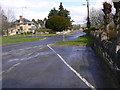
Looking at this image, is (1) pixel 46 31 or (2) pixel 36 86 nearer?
(2) pixel 36 86

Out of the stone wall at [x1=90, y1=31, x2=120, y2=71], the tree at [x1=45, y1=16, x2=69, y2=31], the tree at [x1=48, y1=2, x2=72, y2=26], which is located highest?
the tree at [x1=48, y1=2, x2=72, y2=26]

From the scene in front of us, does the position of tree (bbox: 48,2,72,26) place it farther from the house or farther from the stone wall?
the stone wall

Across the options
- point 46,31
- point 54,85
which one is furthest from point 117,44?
point 46,31

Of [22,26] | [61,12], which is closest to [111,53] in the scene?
[61,12]

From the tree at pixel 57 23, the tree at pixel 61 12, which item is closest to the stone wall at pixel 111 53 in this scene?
the tree at pixel 57 23

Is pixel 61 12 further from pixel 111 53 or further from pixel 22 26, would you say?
pixel 111 53

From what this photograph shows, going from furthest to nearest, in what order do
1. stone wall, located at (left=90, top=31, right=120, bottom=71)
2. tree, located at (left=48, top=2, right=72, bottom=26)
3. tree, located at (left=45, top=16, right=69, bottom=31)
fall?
tree, located at (left=48, top=2, right=72, bottom=26) < tree, located at (left=45, top=16, right=69, bottom=31) < stone wall, located at (left=90, top=31, right=120, bottom=71)

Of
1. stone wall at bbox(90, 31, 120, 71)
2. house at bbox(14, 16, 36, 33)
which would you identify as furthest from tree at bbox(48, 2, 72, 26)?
stone wall at bbox(90, 31, 120, 71)

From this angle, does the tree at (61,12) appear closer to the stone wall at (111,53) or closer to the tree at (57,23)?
the tree at (57,23)

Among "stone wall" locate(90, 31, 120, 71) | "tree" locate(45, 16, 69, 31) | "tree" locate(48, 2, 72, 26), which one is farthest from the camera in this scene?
"tree" locate(48, 2, 72, 26)

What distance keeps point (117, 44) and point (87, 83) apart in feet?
8.17

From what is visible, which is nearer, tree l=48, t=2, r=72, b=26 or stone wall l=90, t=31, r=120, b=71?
stone wall l=90, t=31, r=120, b=71

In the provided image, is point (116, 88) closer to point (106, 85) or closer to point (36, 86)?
point (106, 85)

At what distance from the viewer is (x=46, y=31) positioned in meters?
92.1
